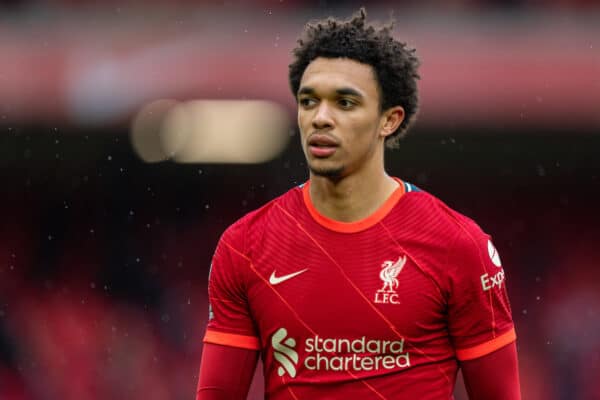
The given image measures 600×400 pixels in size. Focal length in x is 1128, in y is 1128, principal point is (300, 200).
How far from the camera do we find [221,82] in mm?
8578

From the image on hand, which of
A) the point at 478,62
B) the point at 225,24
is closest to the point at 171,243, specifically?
the point at 225,24

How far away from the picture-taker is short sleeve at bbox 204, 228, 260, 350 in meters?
3.49

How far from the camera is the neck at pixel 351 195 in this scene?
3469 millimetres

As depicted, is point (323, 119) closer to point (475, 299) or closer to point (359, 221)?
point (359, 221)

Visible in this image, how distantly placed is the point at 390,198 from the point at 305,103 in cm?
40

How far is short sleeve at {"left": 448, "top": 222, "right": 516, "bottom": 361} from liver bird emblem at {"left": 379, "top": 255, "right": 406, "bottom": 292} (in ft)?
0.50

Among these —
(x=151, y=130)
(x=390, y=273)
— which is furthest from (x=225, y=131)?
(x=390, y=273)

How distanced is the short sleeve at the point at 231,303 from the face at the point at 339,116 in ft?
1.26

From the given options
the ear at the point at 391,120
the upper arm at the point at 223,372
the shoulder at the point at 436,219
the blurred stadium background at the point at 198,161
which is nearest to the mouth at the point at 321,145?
the ear at the point at 391,120

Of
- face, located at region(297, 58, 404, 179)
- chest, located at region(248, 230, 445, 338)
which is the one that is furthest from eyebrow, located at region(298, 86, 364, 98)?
chest, located at region(248, 230, 445, 338)

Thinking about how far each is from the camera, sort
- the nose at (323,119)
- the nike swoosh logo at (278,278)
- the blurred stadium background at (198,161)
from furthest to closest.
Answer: the blurred stadium background at (198,161) → the nike swoosh logo at (278,278) → the nose at (323,119)

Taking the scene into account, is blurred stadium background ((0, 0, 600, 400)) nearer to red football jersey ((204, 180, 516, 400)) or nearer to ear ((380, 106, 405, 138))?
ear ((380, 106, 405, 138))

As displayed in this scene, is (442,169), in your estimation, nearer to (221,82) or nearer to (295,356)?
(221,82)

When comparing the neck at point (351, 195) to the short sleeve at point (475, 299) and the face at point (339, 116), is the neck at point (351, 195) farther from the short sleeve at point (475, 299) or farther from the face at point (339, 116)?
the short sleeve at point (475, 299)
